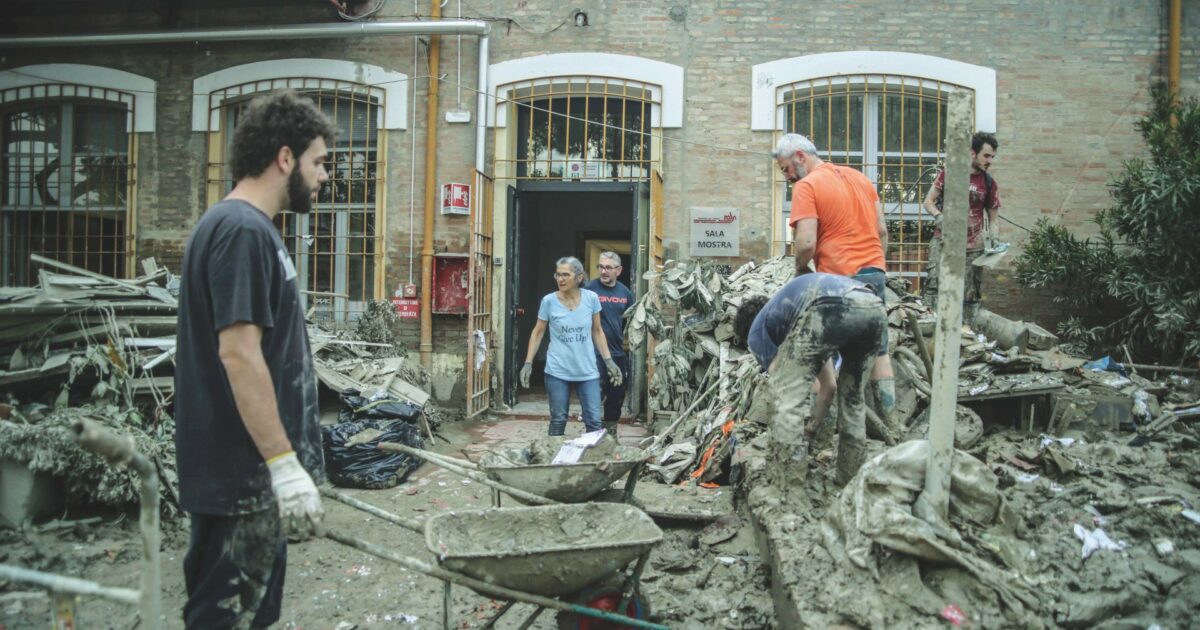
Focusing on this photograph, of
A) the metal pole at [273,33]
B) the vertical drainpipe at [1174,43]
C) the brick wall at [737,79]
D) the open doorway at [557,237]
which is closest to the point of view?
the vertical drainpipe at [1174,43]

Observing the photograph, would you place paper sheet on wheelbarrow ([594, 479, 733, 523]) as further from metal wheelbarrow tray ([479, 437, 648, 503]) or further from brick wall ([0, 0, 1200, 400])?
brick wall ([0, 0, 1200, 400])

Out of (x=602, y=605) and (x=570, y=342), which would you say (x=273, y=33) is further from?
(x=602, y=605)

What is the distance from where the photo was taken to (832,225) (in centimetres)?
454

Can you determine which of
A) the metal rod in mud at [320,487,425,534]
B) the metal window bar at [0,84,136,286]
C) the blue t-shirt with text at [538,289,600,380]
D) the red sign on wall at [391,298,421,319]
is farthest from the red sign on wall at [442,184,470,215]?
the metal rod in mud at [320,487,425,534]

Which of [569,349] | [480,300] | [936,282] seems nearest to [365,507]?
[569,349]

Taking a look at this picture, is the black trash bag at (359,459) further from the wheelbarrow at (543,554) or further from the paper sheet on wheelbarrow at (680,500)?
the wheelbarrow at (543,554)

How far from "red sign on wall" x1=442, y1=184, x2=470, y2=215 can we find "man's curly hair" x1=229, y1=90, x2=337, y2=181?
668 centimetres

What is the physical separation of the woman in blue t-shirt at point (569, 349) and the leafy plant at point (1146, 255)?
16.6 ft

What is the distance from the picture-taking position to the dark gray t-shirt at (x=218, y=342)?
227 centimetres

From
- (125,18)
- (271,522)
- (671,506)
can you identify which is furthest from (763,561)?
(125,18)

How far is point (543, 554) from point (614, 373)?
13.9ft

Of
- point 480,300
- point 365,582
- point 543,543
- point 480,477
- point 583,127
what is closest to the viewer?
point 543,543

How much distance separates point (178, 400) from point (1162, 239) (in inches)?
331

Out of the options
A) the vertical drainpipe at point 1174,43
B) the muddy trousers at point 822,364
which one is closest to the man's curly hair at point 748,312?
the muddy trousers at point 822,364
